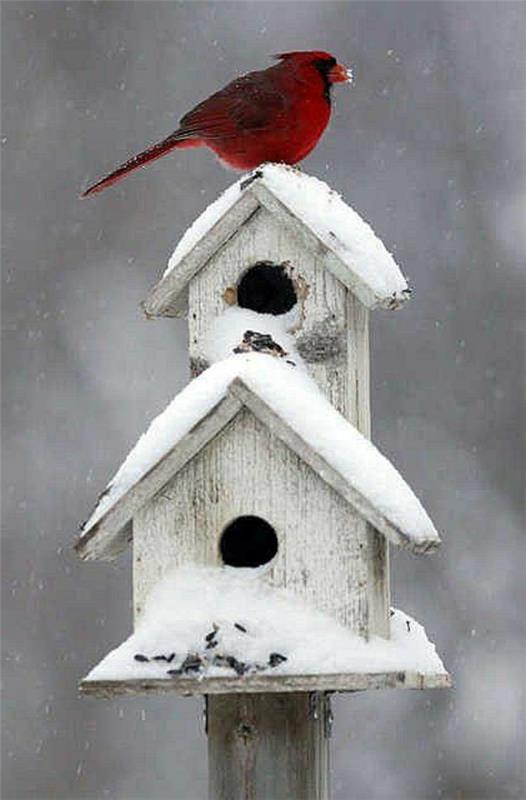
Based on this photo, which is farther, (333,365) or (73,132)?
(73,132)

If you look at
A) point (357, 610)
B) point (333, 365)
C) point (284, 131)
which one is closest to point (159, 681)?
point (357, 610)

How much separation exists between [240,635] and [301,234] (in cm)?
81

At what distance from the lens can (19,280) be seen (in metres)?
10.5

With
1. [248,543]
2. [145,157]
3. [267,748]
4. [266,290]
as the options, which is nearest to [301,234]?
[266,290]

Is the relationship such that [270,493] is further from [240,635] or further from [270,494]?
[240,635]

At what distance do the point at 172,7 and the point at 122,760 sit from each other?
3.33 metres

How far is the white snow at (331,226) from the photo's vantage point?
4.74 metres

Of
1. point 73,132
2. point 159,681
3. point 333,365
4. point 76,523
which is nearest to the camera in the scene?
point 159,681

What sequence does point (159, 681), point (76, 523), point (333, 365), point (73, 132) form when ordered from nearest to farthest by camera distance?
point (159, 681) < point (333, 365) < point (76, 523) < point (73, 132)

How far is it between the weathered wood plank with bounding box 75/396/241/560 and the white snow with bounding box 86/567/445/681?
0.14 meters

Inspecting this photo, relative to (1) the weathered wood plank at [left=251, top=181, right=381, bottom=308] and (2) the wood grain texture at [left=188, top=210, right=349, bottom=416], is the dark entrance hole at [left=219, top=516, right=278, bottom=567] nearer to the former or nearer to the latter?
(2) the wood grain texture at [left=188, top=210, right=349, bottom=416]

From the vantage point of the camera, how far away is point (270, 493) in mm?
4566

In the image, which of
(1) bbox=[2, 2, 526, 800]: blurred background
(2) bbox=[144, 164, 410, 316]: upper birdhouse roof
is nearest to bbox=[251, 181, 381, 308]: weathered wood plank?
(2) bbox=[144, 164, 410, 316]: upper birdhouse roof

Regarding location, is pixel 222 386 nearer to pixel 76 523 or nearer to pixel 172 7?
pixel 76 523
